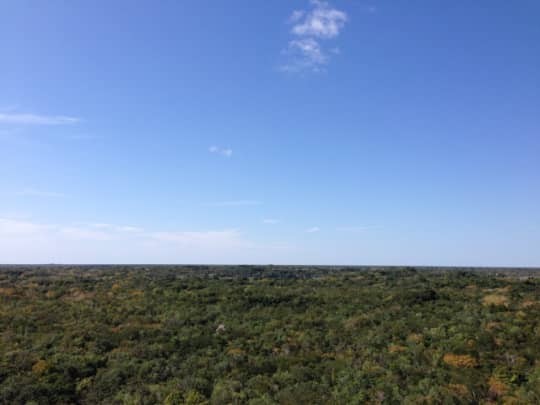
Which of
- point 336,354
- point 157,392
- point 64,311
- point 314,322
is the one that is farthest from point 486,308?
point 64,311

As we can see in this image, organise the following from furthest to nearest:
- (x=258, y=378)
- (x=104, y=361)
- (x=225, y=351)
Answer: (x=225, y=351), (x=104, y=361), (x=258, y=378)

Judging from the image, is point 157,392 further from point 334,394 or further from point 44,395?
point 334,394

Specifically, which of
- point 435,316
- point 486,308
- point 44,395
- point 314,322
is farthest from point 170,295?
point 486,308

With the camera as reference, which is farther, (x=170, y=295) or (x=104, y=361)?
(x=170, y=295)

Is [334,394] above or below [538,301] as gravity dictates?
below

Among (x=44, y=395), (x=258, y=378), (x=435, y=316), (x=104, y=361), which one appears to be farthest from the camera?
(x=435, y=316)

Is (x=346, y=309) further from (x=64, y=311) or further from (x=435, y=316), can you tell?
(x=64, y=311)
